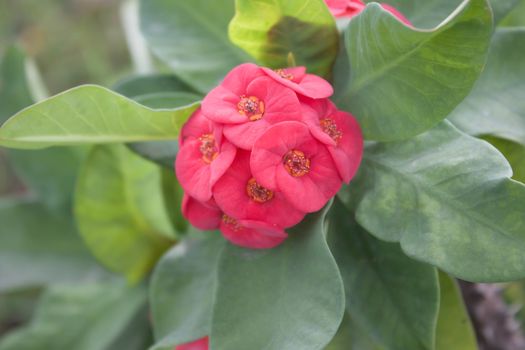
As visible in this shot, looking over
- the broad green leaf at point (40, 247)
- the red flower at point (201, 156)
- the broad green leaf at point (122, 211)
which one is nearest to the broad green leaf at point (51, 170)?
the broad green leaf at point (40, 247)

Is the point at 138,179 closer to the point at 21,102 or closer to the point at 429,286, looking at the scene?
the point at 21,102

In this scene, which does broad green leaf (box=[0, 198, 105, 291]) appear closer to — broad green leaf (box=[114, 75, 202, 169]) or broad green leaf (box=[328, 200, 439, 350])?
broad green leaf (box=[114, 75, 202, 169])

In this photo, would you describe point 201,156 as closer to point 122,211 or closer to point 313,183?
point 313,183

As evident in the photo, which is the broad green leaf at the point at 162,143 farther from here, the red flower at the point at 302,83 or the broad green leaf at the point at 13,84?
the broad green leaf at the point at 13,84

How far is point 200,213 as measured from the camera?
1.05 meters

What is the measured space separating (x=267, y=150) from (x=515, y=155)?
472mm

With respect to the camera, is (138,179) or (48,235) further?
(48,235)

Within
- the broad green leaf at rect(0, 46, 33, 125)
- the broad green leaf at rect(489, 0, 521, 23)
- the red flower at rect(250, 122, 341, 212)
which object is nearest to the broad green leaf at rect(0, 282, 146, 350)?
the broad green leaf at rect(0, 46, 33, 125)

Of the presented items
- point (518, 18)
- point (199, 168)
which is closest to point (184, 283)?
point (199, 168)

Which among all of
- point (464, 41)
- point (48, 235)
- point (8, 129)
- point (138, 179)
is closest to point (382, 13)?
point (464, 41)

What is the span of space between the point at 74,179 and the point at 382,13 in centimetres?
107

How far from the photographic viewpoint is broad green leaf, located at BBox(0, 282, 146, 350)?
168cm

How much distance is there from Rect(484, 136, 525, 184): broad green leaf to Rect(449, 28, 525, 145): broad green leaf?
0.01m

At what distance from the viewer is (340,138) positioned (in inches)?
39.6
